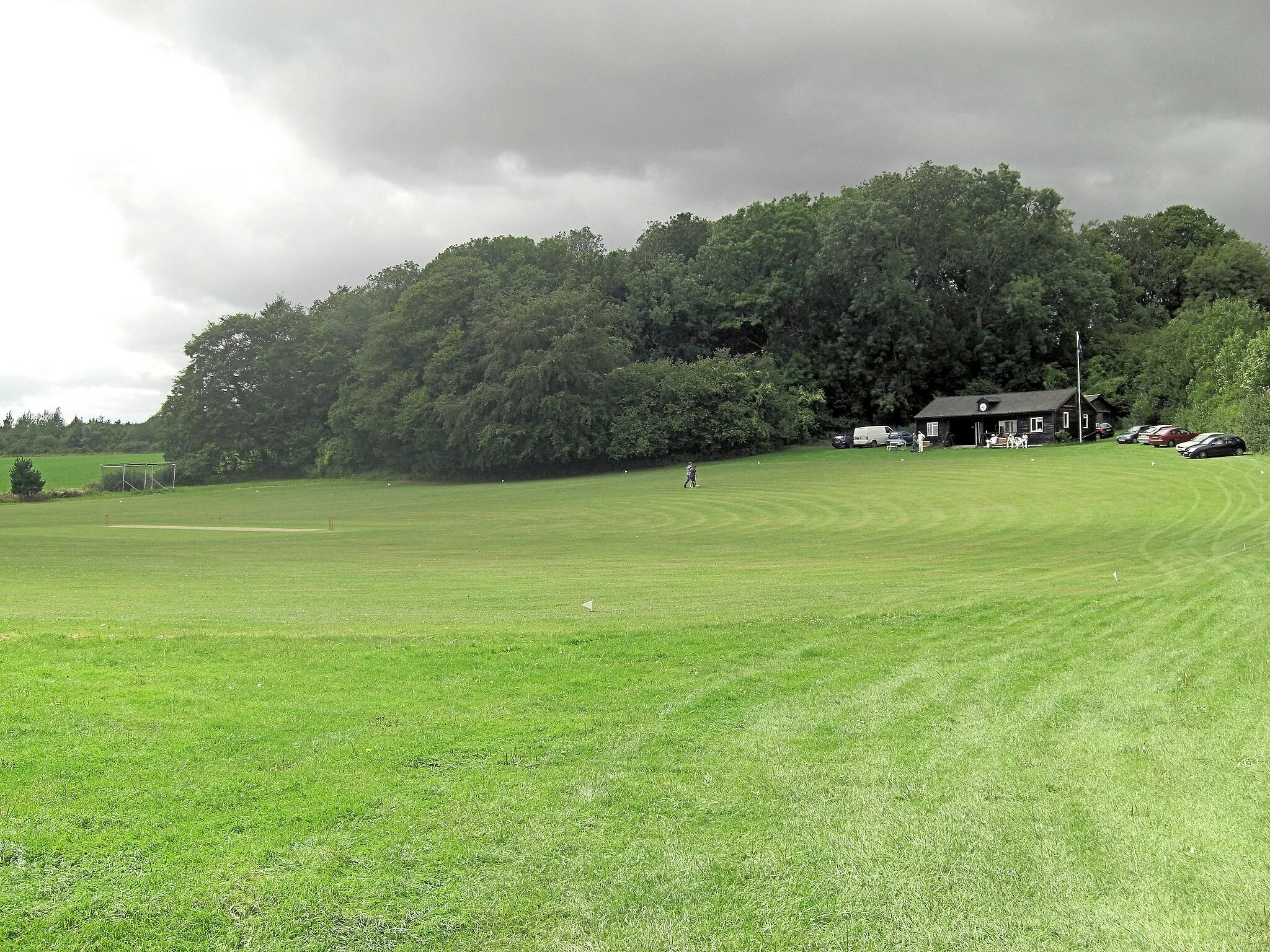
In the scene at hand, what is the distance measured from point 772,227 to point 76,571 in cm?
8985

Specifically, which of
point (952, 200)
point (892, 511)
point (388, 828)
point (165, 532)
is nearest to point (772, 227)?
point (952, 200)

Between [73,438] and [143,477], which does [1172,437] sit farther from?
[73,438]

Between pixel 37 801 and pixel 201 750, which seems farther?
pixel 201 750

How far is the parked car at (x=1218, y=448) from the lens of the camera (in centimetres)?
5853

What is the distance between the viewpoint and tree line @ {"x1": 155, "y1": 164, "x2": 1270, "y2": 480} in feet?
277

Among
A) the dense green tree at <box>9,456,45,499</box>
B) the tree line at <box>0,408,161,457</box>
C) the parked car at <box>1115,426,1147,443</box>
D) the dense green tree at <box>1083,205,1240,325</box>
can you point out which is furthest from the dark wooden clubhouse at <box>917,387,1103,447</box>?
the tree line at <box>0,408,161,457</box>

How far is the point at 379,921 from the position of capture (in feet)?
18.6

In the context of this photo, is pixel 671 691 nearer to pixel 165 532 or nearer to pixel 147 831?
pixel 147 831

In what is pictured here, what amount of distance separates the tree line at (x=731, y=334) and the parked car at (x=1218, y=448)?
2504cm

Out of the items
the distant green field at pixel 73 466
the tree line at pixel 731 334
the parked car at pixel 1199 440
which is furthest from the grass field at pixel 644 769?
the distant green field at pixel 73 466

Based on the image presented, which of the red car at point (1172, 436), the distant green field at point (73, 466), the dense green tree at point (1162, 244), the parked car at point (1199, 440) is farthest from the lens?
the dense green tree at point (1162, 244)

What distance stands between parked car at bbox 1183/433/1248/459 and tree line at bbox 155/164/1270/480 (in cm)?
2504

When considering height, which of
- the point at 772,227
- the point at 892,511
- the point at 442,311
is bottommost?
the point at 892,511

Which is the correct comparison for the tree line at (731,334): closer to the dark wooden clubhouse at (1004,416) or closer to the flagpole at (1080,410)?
the flagpole at (1080,410)
